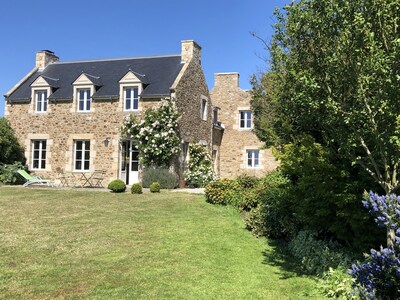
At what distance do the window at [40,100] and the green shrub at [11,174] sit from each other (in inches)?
135

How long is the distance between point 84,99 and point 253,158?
1175 cm

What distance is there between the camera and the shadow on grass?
23.4ft

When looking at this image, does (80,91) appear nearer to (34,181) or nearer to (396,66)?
(34,181)

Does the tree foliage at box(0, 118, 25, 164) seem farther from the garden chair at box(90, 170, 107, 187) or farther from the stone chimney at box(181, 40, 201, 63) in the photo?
the stone chimney at box(181, 40, 201, 63)

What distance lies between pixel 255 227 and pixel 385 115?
558cm

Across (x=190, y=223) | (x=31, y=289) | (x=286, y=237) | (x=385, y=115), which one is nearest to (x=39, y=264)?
(x=31, y=289)

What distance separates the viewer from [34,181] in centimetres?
1961

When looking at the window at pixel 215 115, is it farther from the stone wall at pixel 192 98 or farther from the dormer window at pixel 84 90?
the dormer window at pixel 84 90

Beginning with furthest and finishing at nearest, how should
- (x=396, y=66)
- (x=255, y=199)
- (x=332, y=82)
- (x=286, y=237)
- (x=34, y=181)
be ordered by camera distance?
(x=34, y=181) → (x=255, y=199) → (x=286, y=237) → (x=332, y=82) → (x=396, y=66)

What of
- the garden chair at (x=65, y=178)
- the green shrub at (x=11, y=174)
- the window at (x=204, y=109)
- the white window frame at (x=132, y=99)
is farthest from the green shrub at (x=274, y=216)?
the green shrub at (x=11, y=174)

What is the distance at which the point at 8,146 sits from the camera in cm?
2105

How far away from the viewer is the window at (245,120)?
1072 inches

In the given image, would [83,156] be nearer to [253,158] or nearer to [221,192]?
[221,192]

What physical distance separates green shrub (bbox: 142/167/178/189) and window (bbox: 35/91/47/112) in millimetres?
7745
